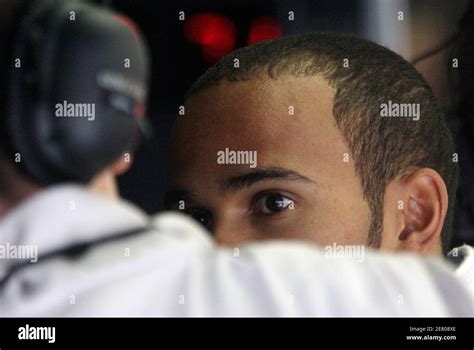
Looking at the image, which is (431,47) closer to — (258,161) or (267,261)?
(258,161)

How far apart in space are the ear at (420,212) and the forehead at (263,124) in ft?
0.29

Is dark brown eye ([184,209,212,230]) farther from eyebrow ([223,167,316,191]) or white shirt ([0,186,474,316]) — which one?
white shirt ([0,186,474,316])

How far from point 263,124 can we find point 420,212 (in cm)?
20

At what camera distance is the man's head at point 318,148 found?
2.77 ft

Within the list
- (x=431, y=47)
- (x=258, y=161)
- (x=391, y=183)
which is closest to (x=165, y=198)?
(x=258, y=161)

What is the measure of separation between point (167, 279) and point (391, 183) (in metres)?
0.49

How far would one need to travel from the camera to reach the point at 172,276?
46 centimetres

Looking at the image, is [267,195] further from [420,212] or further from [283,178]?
[420,212]

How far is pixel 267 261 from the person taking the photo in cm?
48
